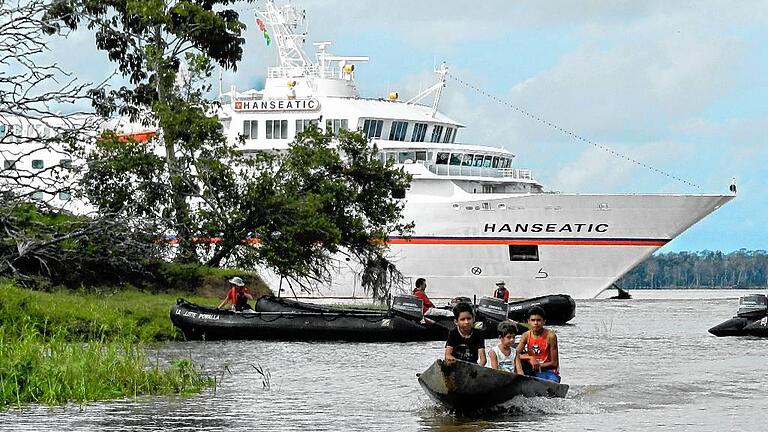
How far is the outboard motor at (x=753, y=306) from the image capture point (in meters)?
33.8

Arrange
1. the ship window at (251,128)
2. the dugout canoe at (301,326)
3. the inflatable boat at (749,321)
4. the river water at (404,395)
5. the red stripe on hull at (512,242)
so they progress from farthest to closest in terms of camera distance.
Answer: the ship window at (251,128) < the red stripe on hull at (512,242) < the inflatable boat at (749,321) < the dugout canoe at (301,326) < the river water at (404,395)

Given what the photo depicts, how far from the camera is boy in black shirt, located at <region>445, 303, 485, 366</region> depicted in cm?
1577

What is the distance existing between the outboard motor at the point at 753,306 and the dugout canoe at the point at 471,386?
61.8ft

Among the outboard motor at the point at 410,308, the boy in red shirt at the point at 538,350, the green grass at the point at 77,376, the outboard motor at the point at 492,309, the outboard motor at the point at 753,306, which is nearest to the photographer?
the boy in red shirt at the point at 538,350

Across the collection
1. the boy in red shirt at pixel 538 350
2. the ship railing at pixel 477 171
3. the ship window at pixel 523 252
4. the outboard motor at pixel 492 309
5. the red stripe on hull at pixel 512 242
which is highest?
the ship railing at pixel 477 171

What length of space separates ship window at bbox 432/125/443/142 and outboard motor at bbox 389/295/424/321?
27801 mm

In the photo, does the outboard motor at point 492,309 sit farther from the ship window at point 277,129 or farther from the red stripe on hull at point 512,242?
the ship window at point 277,129

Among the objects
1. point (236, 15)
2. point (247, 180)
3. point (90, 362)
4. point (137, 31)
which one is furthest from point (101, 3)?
point (90, 362)

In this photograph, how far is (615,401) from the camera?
18750 millimetres

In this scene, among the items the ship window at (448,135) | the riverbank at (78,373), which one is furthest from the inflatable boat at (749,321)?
the ship window at (448,135)

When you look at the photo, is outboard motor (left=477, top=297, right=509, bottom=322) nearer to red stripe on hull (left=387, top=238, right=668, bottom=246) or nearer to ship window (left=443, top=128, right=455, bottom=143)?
red stripe on hull (left=387, top=238, right=668, bottom=246)

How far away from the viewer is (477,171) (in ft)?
185

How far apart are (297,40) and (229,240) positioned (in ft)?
74.3

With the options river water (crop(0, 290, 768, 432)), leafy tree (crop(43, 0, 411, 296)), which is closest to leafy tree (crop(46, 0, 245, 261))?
leafy tree (crop(43, 0, 411, 296))
